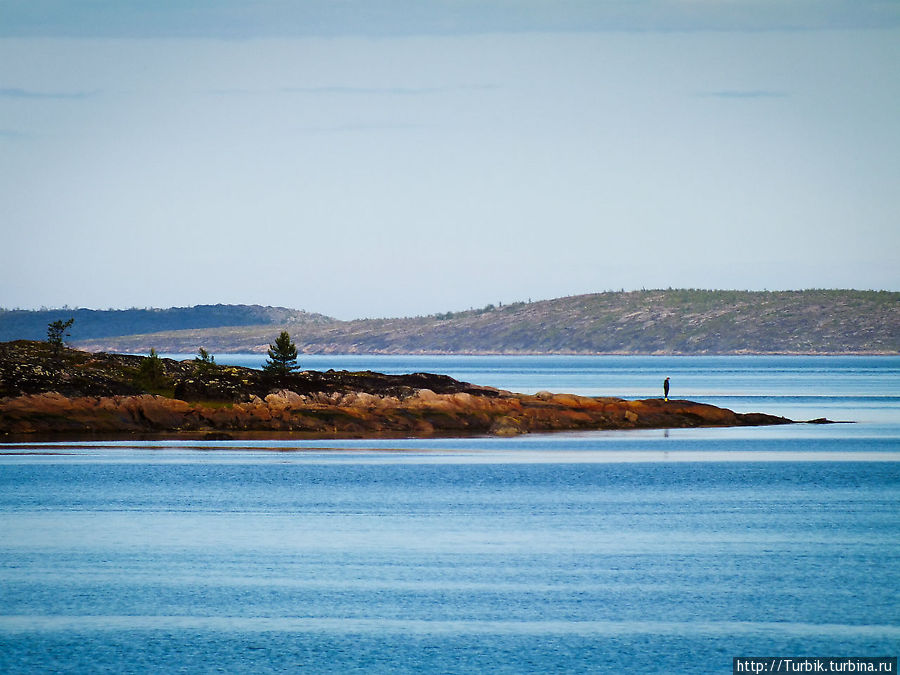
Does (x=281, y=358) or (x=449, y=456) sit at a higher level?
(x=281, y=358)

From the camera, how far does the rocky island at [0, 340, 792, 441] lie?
61.7 metres

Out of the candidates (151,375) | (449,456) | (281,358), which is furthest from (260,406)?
(449,456)

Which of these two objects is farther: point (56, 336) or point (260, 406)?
point (56, 336)

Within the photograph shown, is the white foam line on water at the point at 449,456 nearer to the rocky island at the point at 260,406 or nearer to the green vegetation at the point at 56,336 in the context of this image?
the rocky island at the point at 260,406

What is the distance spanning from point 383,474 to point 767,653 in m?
27.3

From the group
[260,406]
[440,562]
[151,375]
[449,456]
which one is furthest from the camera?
[151,375]

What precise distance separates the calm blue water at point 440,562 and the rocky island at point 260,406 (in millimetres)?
9900

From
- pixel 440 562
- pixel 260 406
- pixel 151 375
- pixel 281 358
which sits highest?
pixel 281 358

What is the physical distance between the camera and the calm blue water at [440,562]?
66.6ft

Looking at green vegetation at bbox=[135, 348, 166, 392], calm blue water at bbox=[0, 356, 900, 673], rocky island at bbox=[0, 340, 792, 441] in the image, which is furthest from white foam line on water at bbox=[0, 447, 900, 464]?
green vegetation at bbox=[135, 348, 166, 392]

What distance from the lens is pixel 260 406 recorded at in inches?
2491

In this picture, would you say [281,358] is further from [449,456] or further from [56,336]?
[449,456]

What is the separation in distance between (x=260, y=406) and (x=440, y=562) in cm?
3685

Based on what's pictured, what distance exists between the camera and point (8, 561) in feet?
90.2
